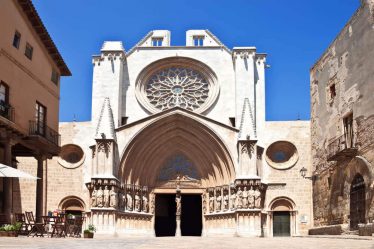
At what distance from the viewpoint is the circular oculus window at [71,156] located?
3139 cm

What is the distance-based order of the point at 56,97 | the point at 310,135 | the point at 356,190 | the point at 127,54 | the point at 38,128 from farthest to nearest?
the point at 127,54
the point at 310,135
the point at 56,97
the point at 38,128
the point at 356,190

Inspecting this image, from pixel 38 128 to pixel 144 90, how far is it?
32.6 ft

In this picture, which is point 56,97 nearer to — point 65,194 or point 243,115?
point 65,194

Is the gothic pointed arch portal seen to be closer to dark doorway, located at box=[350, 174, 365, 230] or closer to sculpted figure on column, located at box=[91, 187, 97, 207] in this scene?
sculpted figure on column, located at box=[91, 187, 97, 207]

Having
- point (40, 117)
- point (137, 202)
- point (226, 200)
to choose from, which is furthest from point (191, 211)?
point (40, 117)

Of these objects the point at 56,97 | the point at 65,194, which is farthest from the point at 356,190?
the point at 65,194

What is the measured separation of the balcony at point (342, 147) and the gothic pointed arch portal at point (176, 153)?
6.08 m

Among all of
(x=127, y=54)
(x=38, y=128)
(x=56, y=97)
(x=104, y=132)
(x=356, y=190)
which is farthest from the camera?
(x=127, y=54)

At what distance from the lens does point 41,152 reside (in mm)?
23719

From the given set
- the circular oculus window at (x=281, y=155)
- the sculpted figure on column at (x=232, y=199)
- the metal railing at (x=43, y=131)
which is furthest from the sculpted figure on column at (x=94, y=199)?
the circular oculus window at (x=281, y=155)

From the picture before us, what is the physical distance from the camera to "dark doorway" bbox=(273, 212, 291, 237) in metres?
31.0

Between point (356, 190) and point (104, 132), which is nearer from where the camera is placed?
point (356, 190)

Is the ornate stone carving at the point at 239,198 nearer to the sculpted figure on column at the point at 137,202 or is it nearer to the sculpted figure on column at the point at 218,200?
the sculpted figure on column at the point at 218,200

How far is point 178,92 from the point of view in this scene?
106 ft
